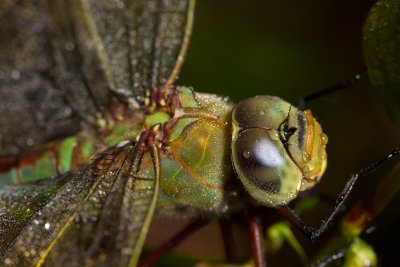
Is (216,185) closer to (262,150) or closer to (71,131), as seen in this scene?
(262,150)

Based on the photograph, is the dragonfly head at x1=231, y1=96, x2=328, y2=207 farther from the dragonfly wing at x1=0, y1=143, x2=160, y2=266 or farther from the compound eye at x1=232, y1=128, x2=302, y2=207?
the dragonfly wing at x1=0, y1=143, x2=160, y2=266

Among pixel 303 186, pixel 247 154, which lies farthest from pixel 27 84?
pixel 303 186

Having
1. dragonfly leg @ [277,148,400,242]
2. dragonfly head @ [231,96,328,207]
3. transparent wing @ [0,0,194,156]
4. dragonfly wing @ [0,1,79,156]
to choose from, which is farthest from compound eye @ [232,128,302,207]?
dragonfly wing @ [0,1,79,156]

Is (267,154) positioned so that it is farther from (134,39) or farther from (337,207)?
(134,39)

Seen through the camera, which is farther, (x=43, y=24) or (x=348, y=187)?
(x=43, y=24)

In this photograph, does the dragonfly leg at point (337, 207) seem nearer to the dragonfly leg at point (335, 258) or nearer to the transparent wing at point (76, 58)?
the dragonfly leg at point (335, 258)

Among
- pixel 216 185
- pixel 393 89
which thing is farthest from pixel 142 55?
pixel 393 89
